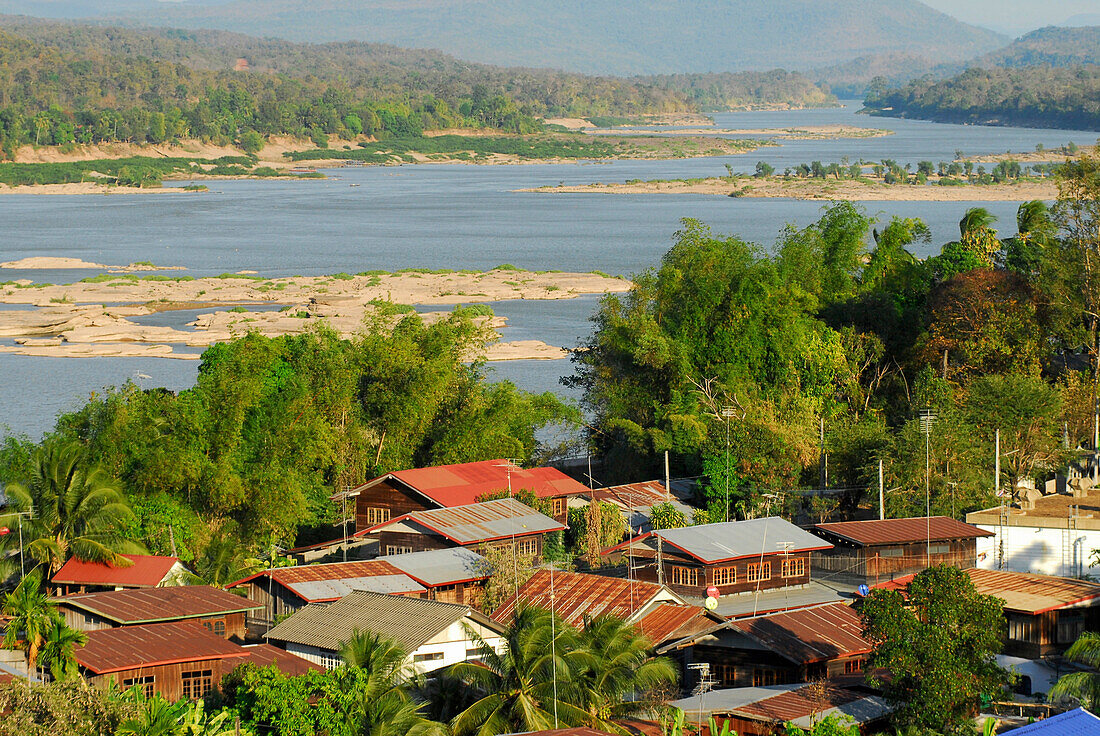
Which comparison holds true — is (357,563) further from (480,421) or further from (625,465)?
(625,465)

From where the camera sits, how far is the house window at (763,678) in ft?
47.4

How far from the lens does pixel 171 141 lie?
12531 centimetres

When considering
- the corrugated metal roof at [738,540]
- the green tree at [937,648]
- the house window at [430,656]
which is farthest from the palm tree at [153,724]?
the corrugated metal roof at [738,540]

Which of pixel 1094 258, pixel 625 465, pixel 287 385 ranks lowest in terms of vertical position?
pixel 625 465

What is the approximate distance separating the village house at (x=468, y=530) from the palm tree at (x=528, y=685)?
267 inches

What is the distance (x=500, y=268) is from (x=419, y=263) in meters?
5.40

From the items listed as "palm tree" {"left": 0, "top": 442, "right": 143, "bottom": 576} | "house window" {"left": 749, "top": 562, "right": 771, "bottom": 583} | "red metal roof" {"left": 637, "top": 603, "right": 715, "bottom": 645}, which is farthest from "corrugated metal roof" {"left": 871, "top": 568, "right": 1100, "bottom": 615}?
"palm tree" {"left": 0, "top": 442, "right": 143, "bottom": 576}

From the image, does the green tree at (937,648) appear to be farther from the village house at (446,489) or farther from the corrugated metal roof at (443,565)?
the village house at (446,489)

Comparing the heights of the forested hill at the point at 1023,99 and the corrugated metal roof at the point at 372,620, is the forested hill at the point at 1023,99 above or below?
above

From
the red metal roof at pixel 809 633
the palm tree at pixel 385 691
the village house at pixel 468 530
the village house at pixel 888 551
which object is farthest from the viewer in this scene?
the village house at pixel 468 530

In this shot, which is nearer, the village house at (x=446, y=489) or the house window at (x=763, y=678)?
the house window at (x=763, y=678)

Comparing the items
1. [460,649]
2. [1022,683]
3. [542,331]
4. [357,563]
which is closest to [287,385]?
[357,563]

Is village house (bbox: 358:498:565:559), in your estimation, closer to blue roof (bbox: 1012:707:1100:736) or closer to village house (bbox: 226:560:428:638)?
village house (bbox: 226:560:428:638)

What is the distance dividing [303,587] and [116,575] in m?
2.64
